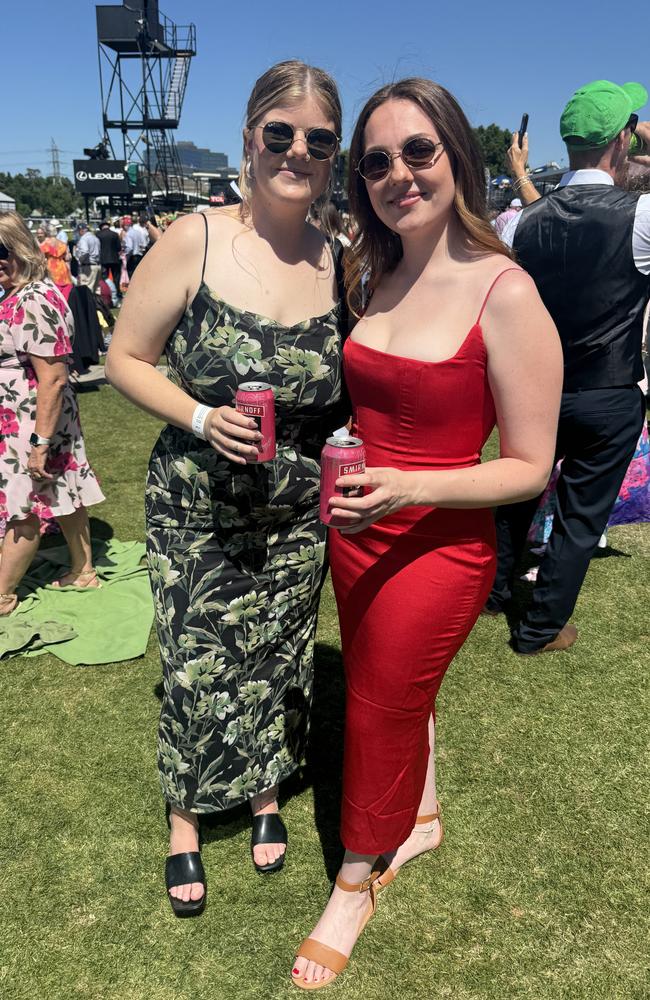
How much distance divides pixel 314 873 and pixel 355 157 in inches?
86.0

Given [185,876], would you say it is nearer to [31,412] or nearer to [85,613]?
[85,613]

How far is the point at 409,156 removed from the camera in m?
1.65

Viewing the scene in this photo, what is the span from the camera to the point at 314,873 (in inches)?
90.7

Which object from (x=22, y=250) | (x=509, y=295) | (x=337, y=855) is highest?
(x=509, y=295)

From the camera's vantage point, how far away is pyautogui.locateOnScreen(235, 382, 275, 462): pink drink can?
5.32ft

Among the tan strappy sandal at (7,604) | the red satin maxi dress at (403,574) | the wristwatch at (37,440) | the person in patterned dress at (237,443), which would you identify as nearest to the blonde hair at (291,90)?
the person in patterned dress at (237,443)

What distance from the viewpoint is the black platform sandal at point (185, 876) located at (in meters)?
2.14

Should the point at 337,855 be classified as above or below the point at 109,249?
below

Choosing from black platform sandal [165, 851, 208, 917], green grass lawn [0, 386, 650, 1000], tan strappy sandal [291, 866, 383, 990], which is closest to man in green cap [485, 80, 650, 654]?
green grass lawn [0, 386, 650, 1000]

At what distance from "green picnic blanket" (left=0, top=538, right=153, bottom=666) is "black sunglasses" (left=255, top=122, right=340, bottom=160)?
248 centimetres

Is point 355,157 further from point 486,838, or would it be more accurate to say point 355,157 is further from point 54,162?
point 54,162

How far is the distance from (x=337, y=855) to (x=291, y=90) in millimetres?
2342

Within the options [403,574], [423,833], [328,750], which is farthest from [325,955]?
[403,574]

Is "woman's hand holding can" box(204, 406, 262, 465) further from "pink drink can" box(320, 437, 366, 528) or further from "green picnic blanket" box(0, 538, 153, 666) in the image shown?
"green picnic blanket" box(0, 538, 153, 666)
